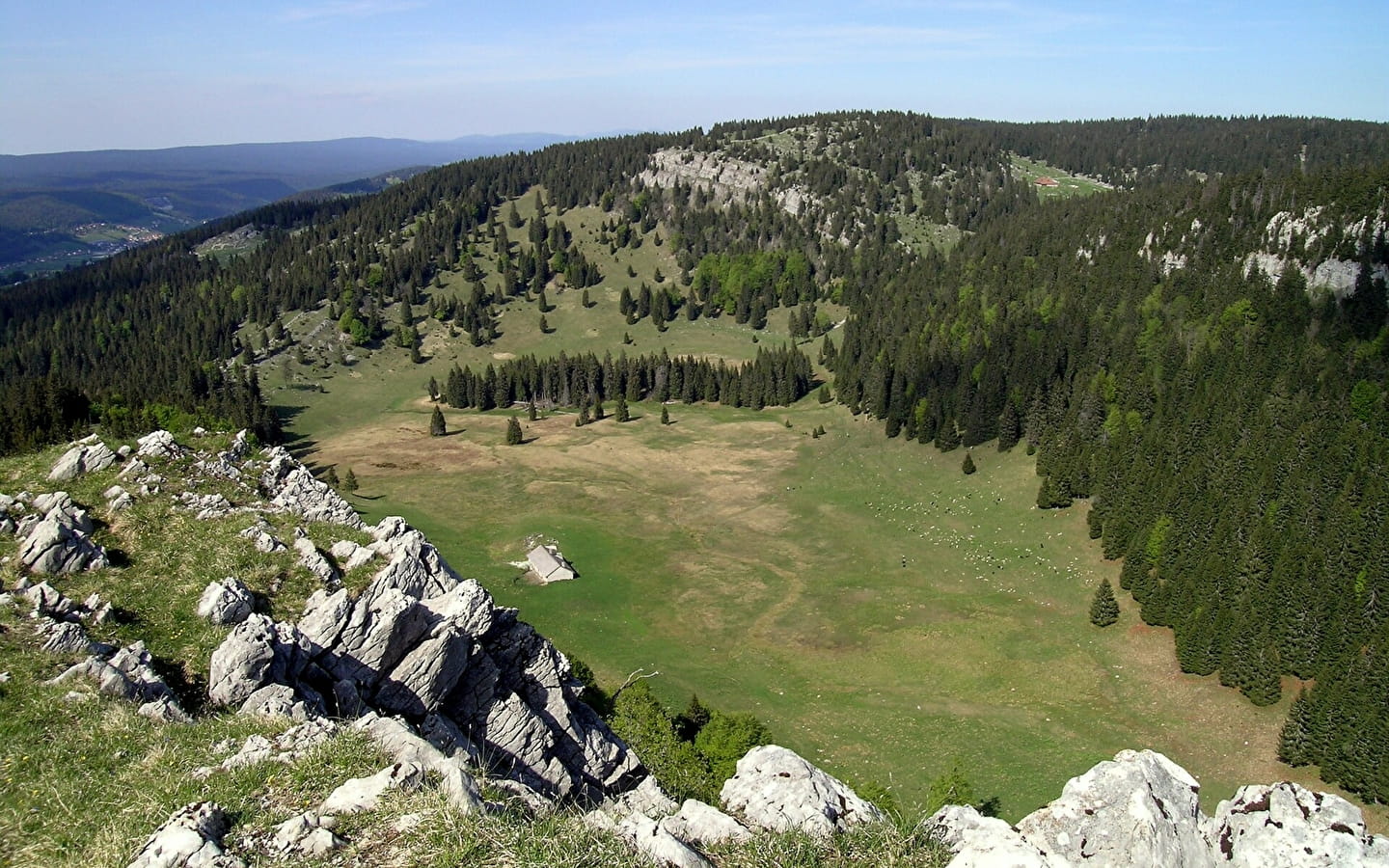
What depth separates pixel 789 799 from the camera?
16859 millimetres

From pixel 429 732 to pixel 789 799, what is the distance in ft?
32.7

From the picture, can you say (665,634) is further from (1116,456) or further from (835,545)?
(1116,456)

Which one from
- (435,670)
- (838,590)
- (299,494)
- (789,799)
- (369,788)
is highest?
(369,788)

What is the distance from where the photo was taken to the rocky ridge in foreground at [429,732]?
13.0m

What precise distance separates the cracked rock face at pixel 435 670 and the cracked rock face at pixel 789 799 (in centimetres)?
397

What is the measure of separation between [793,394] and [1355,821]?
444 ft

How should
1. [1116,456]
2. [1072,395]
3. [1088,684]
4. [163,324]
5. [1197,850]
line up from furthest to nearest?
1. [163,324]
2. [1072,395]
3. [1116,456]
4. [1088,684]
5. [1197,850]

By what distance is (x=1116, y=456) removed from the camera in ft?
285

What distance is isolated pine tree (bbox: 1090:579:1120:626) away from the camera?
67438mm

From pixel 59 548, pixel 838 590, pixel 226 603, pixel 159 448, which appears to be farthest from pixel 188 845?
pixel 838 590

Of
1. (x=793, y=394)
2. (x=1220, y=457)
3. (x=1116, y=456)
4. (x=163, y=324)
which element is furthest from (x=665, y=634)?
(x=163, y=324)

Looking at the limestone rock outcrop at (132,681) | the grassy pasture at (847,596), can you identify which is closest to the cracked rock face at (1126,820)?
the limestone rock outcrop at (132,681)

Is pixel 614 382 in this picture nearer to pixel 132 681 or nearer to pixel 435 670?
pixel 435 670

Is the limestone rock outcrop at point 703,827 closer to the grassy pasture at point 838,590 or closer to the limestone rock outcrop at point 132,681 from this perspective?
the limestone rock outcrop at point 132,681
